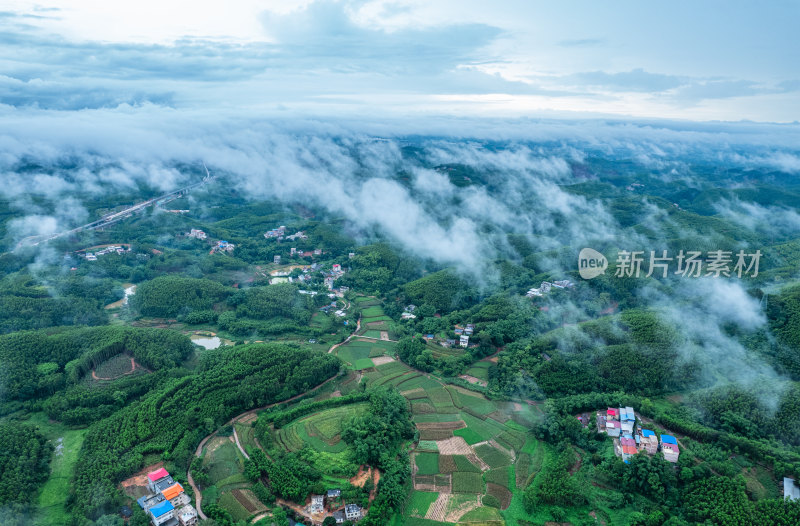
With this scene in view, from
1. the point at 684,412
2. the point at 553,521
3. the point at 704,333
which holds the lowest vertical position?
the point at 553,521

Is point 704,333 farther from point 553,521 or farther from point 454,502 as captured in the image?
point 454,502

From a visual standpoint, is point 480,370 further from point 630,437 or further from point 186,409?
point 186,409

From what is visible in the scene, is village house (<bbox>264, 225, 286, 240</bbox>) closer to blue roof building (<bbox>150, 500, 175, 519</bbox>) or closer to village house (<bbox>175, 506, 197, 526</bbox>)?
blue roof building (<bbox>150, 500, 175, 519</bbox>)

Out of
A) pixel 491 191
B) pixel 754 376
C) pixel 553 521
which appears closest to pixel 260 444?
pixel 553 521

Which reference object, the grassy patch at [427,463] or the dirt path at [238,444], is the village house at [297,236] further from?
the grassy patch at [427,463]

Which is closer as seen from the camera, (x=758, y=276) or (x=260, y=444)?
(x=260, y=444)
